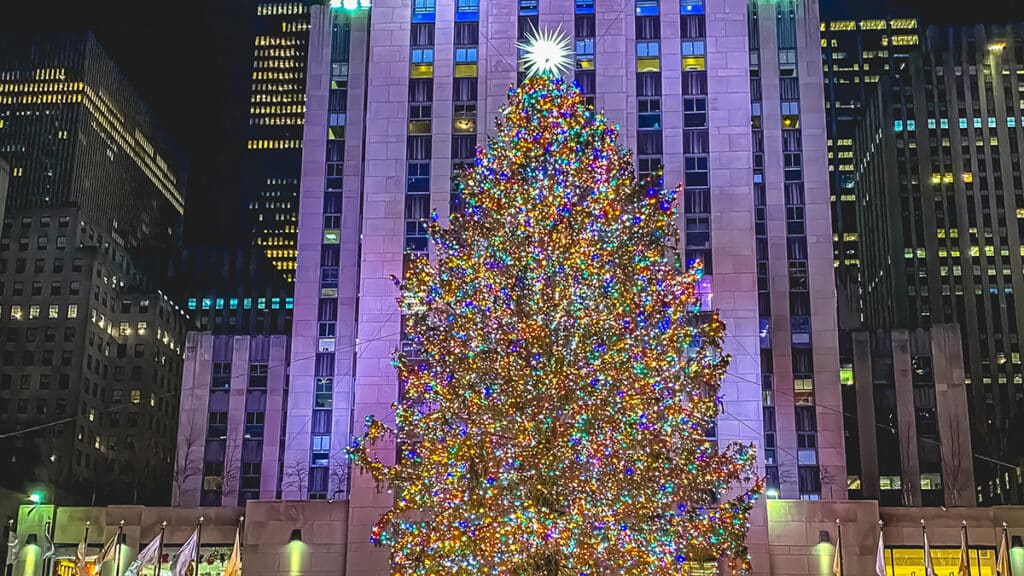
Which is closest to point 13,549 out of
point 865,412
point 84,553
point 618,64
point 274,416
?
point 84,553

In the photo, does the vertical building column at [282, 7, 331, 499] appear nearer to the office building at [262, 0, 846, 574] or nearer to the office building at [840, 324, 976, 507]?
the office building at [262, 0, 846, 574]

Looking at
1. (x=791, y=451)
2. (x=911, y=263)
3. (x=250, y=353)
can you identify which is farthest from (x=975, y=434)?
(x=250, y=353)

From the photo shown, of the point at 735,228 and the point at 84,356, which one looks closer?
the point at 735,228

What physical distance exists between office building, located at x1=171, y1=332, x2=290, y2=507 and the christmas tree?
63.7 m

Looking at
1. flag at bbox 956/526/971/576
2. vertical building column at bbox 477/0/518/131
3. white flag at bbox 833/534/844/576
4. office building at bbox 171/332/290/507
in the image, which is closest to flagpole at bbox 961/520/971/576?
flag at bbox 956/526/971/576

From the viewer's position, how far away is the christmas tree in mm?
29688

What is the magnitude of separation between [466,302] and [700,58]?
1524 inches

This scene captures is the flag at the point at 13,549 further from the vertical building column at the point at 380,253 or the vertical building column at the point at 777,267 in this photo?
the vertical building column at the point at 777,267

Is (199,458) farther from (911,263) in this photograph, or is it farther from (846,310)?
(911,263)

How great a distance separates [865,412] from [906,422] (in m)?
3.42

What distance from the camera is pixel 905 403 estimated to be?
9694 cm

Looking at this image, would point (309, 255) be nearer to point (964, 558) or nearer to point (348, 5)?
point (348, 5)

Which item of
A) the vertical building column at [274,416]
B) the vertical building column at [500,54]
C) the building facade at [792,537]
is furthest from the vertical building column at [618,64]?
the vertical building column at [274,416]

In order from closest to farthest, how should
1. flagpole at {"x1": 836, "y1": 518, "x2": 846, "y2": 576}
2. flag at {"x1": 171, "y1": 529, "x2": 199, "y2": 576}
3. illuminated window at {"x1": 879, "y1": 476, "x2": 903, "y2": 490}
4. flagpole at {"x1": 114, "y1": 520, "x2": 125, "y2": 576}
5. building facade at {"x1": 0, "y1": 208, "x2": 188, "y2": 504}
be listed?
1. flag at {"x1": 171, "y1": 529, "x2": 199, "y2": 576}
2. flagpole at {"x1": 836, "y1": 518, "x2": 846, "y2": 576}
3. flagpole at {"x1": 114, "y1": 520, "x2": 125, "y2": 576}
4. illuminated window at {"x1": 879, "y1": 476, "x2": 903, "y2": 490}
5. building facade at {"x1": 0, "y1": 208, "x2": 188, "y2": 504}
